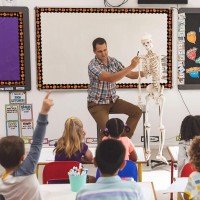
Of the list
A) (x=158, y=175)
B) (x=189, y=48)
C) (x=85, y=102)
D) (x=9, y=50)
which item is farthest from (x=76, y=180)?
(x=189, y=48)

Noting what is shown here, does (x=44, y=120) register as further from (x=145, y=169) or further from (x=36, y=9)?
(x=36, y=9)

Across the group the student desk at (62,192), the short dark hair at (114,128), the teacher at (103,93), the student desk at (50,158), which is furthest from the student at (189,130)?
the teacher at (103,93)

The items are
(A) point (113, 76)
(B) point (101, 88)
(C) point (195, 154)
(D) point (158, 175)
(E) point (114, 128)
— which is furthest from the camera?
(D) point (158, 175)

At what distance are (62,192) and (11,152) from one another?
2.04ft

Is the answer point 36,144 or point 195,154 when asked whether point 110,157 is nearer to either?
point 36,144

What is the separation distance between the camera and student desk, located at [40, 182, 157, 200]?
8.09ft

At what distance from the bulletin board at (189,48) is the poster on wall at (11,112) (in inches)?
93.1

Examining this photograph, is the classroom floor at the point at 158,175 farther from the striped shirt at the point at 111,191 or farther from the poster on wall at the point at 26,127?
the striped shirt at the point at 111,191

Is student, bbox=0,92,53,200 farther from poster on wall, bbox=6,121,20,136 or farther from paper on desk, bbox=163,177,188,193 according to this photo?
poster on wall, bbox=6,121,20,136

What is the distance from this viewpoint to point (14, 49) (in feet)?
17.6

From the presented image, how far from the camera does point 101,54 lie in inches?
175

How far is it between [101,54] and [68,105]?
1.34 metres

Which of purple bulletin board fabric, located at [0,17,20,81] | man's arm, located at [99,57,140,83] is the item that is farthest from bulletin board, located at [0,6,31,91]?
man's arm, located at [99,57,140,83]

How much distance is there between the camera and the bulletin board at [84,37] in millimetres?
5348
